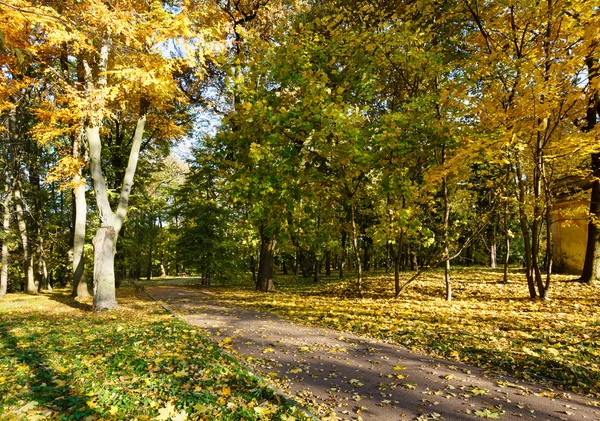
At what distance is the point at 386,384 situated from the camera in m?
4.40

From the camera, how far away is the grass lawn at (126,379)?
3.51 metres

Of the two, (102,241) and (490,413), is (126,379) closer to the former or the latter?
(490,413)

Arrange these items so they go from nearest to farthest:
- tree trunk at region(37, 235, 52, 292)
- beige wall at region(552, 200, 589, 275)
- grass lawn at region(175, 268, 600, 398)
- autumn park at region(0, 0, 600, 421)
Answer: autumn park at region(0, 0, 600, 421) → grass lawn at region(175, 268, 600, 398) → beige wall at region(552, 200, 589, 275) → tree trunk at region(37, 235, 52, 292)

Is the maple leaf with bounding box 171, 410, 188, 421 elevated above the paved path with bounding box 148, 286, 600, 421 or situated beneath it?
elevated above

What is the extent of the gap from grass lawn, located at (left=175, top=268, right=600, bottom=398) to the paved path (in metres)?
0.53

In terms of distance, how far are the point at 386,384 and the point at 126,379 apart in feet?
11.0

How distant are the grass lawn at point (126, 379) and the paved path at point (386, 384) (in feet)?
1.93

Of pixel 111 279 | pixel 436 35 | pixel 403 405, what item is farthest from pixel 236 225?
pixel 403 405

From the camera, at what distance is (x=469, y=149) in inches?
270

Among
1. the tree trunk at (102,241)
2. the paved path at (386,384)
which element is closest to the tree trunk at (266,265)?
the tree trunk at (102,241)

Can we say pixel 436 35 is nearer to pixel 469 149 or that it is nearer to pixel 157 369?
pixel 469 149

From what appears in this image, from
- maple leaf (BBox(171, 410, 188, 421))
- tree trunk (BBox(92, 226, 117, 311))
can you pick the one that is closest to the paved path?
maple leaf (BBox(171, 410, 188, 421))

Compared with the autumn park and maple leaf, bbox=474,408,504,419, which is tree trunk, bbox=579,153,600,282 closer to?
the autumn park

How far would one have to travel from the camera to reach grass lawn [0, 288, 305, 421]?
3512 millimetres
